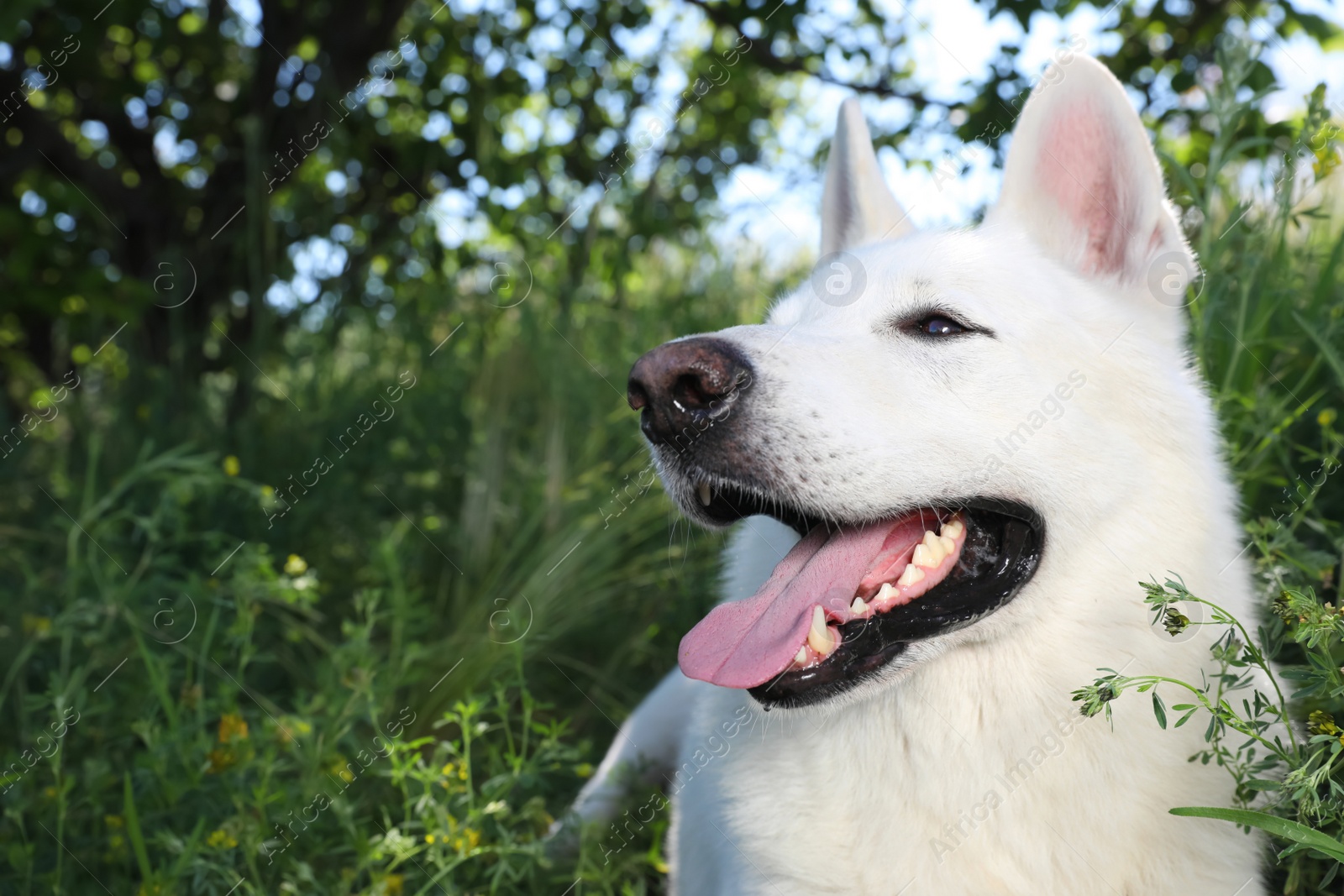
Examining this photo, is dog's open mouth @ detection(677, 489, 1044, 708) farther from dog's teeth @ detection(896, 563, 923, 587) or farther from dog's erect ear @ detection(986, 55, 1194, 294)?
dog's erect ear @ detection(986, 55, 1194, 294)

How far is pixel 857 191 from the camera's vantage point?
242 centimetres

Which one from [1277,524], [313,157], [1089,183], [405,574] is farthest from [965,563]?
[313,157]

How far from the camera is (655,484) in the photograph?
3.78 meters

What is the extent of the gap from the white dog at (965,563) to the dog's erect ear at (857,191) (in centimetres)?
44

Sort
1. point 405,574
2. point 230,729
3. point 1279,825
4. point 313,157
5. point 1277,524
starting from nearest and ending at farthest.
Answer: point 1279,825 < point 1277,524 < point 230,729 < point 405,574 < point 313,157

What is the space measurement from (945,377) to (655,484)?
2.04 m

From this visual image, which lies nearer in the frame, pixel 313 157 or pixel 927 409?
pixel 927 409

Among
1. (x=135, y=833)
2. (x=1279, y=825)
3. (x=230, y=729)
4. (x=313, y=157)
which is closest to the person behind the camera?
(x=1279, y=825)

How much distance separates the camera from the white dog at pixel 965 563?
1.73 m

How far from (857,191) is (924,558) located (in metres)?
1.05

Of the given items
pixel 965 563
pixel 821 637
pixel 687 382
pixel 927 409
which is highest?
pixel 687 382

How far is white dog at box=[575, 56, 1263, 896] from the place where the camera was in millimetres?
1729

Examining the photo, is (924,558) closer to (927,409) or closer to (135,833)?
(927,409)

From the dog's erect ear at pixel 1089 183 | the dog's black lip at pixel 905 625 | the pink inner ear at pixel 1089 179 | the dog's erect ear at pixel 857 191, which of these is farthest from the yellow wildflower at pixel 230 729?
the pink inner ear at pixel 1089 179
